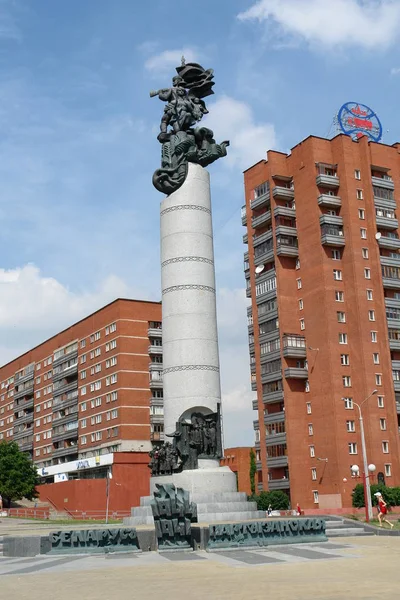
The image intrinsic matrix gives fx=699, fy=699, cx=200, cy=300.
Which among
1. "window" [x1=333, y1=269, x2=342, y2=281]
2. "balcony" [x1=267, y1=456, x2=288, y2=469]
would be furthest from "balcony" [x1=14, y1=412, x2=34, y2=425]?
"window" [x1=333, y1=269, x2=342, y2=281]

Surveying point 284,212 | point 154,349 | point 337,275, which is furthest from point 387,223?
point 154,349

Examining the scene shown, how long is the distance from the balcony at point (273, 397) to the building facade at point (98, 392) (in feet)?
38.3

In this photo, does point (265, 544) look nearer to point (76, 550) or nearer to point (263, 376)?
point (76, 550)

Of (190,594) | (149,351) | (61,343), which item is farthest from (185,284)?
(61,343)

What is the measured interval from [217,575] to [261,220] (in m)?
61.8

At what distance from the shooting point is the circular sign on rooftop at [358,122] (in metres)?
74.1

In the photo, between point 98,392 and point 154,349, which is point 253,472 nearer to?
point 154,349

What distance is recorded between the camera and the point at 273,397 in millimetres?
71125

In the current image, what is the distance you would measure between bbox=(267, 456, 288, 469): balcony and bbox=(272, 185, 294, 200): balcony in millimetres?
26589

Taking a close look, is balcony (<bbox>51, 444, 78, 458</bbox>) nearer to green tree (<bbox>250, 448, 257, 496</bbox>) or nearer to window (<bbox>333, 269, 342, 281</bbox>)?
green tree (<bbox>250, 448, 257, 496</bbox>)

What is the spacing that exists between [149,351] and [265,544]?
57571 millimetres

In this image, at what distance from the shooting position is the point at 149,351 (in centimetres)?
7988

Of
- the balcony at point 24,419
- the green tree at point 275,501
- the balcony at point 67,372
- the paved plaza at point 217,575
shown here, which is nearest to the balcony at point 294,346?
the green tree at point 275,501

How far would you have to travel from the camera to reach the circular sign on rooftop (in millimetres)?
74125
